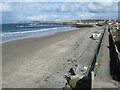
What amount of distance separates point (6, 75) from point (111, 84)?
826 centimetres

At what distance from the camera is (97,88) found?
27.3 feet

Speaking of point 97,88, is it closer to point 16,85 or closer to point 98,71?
point 98,71

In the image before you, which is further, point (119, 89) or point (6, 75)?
point (6, 75)

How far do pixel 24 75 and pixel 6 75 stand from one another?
1146 millimetres

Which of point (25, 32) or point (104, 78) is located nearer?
point (104, 78)

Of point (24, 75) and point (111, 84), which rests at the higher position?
point (111, 84)

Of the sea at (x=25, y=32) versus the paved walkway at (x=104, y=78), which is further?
the sea at (x=25, y=32)

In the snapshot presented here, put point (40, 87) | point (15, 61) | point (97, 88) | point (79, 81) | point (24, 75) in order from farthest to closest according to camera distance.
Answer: point (15, 61) < point (24, 75) < point (40, 87) < point (79, 81) < point (97, 88)

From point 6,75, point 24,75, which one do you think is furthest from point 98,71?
point 6,75

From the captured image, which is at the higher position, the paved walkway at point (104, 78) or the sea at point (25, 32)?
the paved walkway at point (104, 78)

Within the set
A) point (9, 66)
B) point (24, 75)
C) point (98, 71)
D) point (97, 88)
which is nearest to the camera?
point (97, 88)

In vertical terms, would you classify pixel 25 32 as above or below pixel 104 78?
below

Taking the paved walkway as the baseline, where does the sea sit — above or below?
below

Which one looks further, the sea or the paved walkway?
the sea
